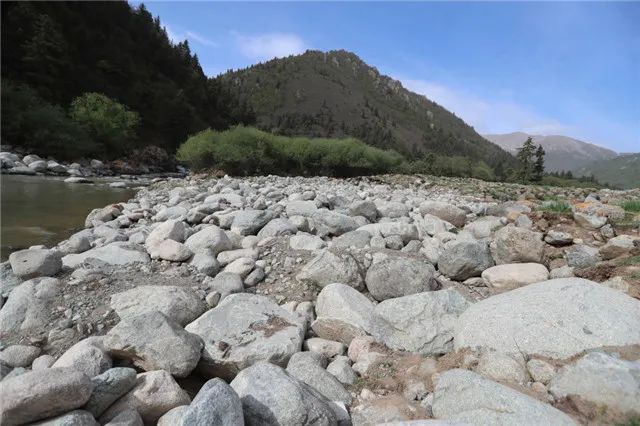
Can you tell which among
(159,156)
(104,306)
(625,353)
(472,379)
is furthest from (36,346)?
(159,156)

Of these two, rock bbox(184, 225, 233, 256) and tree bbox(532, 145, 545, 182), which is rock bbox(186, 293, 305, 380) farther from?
tree bbox(532, 145, 545, 182)

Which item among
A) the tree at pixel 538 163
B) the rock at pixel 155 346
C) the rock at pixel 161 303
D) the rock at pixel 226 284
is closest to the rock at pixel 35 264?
the rock at pixel 161 303

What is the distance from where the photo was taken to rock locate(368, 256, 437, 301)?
3.95 meters

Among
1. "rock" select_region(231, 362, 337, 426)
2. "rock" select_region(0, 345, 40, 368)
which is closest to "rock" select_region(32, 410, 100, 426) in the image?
"rock" select_region(231, 362, 337, 426)

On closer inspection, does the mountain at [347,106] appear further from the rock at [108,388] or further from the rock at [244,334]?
the rock at [108,388]

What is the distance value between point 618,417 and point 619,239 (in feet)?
10.6

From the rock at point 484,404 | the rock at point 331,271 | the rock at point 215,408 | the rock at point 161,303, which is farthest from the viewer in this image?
the rock at point 331,271

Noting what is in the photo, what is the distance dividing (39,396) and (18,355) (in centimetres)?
140

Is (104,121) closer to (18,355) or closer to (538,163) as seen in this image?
(18,355)

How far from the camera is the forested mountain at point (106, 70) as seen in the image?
33.5 metres

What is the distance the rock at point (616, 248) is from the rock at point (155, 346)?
445 cm

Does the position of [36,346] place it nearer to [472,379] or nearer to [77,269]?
[77,269]

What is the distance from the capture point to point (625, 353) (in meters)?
2.58

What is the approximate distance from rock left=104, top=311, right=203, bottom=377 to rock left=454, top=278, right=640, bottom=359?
77.9 inches
